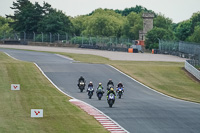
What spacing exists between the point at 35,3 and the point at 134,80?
4389 inches

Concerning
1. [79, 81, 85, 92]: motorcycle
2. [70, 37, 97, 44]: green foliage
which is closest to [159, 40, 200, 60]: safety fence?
[70, 37, 97, 44]: green foliage

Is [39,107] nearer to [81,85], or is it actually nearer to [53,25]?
[81,85]

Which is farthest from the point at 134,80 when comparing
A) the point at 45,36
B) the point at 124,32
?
the point at 124,32

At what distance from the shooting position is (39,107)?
32.8 metres

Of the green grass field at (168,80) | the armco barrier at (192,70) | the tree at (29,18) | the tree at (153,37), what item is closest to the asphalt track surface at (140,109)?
the green grass field at (168,80)

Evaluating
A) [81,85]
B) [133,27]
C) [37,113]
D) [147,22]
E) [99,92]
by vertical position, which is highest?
[147,22]

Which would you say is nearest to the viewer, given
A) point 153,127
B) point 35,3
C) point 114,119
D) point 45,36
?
point 153,127

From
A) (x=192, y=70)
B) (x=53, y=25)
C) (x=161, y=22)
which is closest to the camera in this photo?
(x=192, y=70)

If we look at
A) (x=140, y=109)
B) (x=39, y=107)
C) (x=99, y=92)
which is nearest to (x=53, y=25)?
(x=99, y=92)

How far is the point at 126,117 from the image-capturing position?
29.6 metres

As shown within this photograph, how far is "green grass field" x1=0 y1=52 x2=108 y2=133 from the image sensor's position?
83.6 feet

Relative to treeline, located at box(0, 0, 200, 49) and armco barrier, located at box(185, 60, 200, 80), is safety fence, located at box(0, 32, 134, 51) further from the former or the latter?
armco barrier, located at box(185, 60, 200, 80)

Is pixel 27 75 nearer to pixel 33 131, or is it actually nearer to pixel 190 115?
pixel 190 115

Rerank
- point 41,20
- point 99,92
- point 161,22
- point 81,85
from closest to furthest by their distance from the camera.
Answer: point 99,92 → point 81,85 → point 41,20 → point 161,22
